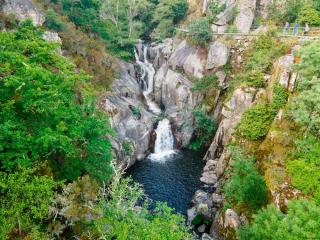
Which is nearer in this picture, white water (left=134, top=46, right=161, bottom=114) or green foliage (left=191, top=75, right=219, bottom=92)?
green foliage (left=191, top=75, right=219, bottom=92)

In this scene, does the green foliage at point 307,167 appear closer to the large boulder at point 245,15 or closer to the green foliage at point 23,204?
the green foliage at point 23,204

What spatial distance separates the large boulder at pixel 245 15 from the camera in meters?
46.8

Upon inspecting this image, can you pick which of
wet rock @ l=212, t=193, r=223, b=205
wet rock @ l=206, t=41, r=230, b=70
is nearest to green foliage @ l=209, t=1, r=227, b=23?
wet rock @ l=206, t=41, r=230, b=70

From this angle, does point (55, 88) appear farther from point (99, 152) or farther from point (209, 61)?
point (209, 61)

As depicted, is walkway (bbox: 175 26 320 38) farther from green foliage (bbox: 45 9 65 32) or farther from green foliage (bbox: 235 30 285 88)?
green foliage (bbox: 45 9 65 32)

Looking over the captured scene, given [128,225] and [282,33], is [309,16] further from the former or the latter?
[128,225]

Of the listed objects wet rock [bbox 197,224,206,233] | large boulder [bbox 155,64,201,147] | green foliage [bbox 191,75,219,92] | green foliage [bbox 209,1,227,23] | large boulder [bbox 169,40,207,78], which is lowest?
wet rock [bbox 197,224,206,233]

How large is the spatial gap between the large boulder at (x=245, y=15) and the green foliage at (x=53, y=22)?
2846 cm

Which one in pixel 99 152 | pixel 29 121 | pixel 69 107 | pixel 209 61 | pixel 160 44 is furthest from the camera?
pixel 160 44

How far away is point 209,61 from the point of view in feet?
144

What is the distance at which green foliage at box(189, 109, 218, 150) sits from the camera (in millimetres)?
39750

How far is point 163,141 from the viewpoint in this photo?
40.9 m

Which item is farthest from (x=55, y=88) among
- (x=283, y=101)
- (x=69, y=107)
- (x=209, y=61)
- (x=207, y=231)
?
(x=209, y=61)

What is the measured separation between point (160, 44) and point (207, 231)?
128ft
